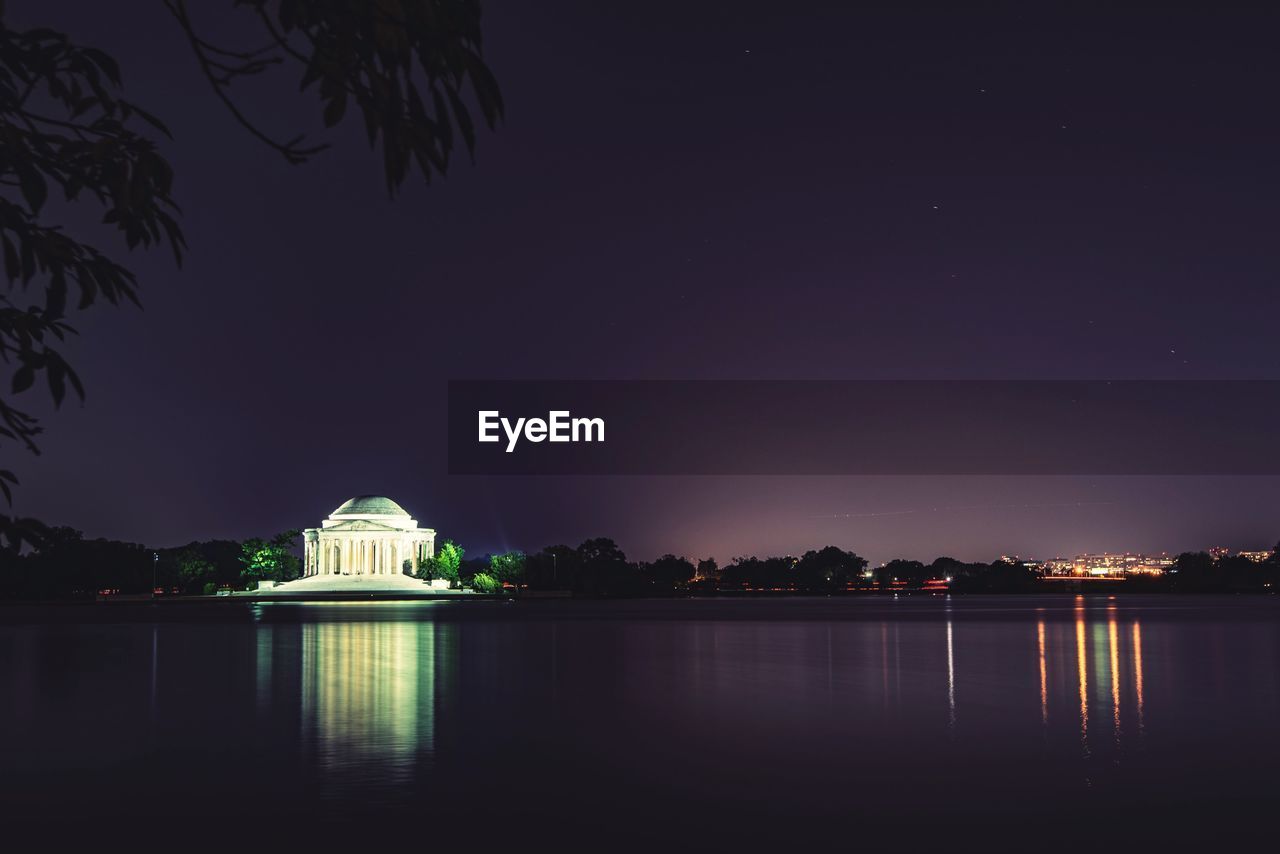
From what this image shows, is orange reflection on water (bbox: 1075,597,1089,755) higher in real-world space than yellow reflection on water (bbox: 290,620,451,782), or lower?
lower

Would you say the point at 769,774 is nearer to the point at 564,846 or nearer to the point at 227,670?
the point at 564,846

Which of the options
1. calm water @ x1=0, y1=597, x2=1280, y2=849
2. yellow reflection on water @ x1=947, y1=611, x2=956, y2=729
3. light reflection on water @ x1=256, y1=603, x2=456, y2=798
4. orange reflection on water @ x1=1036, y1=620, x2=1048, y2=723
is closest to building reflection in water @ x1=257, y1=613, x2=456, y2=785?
light reflection on water @ x1=256, y1=603, x2=456, y2=798

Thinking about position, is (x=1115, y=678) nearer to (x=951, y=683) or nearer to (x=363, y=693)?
(x=951, y=683)

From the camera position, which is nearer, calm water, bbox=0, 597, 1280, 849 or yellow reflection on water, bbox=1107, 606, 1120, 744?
calm water, bbox=0, 597, 1280, 849

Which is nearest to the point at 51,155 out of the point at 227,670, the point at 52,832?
the point at 52,832

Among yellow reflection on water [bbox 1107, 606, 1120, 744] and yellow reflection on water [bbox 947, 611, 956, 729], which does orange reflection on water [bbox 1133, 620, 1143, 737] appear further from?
yellow reflection on water [bbox 947, 611, 956, 729]

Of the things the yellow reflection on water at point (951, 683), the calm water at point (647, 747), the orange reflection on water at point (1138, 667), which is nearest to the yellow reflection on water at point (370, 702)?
the calm water at point (647, 747)

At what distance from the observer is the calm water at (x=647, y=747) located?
45.4 feet

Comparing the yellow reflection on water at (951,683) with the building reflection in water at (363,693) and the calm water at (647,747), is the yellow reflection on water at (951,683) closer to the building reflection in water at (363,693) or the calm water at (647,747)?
the calm water at (647,747)

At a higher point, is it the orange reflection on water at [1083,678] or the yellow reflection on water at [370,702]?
the yellow reflection on water at [370,702]

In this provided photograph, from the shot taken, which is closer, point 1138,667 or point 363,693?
point 363,693

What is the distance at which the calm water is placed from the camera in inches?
545

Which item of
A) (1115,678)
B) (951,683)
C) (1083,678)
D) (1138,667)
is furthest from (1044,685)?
(1138,667)

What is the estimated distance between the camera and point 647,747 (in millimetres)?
19703
